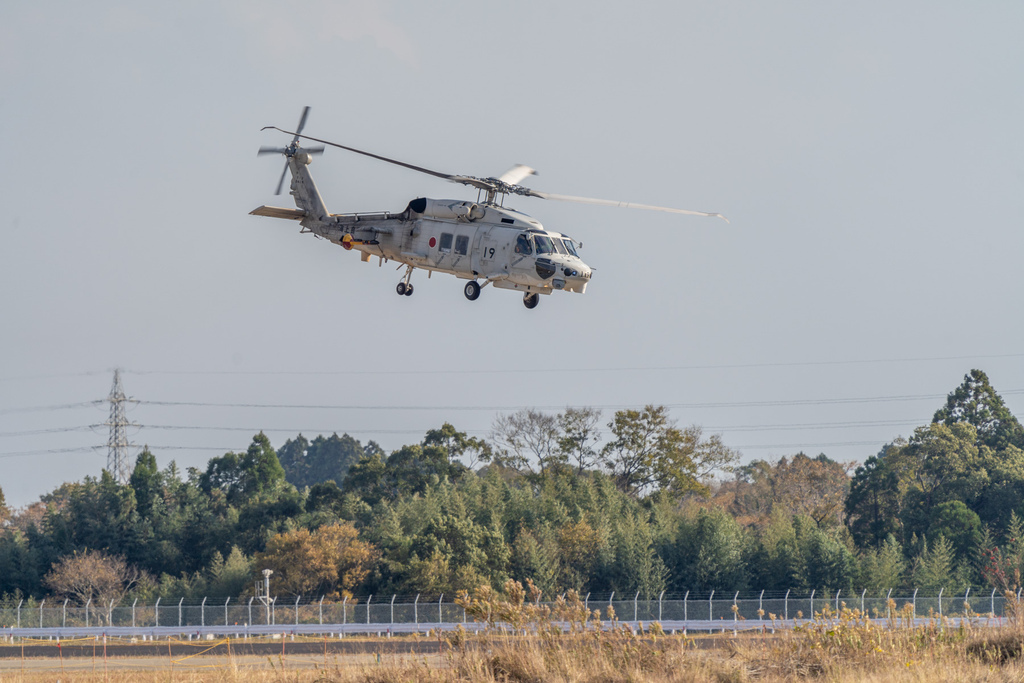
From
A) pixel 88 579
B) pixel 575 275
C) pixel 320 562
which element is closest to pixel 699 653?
pixel 575 275

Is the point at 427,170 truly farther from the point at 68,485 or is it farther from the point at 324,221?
the point at 68,485

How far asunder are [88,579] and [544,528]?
112 feet

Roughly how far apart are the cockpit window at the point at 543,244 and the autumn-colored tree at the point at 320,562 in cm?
4064

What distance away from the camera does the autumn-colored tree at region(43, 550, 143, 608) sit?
82500 millimetres

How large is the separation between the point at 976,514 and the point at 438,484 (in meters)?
39.1

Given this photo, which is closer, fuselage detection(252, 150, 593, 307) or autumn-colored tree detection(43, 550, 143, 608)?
fuselage detection(252, 150, 593, 307)

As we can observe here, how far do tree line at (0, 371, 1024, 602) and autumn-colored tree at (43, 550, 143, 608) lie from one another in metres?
0.14

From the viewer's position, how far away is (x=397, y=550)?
69.6 metres

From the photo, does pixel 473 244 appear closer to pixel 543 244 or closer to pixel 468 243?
Result: pixel 468 243

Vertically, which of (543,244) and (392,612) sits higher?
(543,244)

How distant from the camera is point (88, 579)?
8281cm

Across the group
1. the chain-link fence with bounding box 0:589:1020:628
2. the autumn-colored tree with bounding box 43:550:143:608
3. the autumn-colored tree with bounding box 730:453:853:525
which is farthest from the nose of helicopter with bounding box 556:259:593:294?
the autumn-colored tree with bounding box 730:453:853:525

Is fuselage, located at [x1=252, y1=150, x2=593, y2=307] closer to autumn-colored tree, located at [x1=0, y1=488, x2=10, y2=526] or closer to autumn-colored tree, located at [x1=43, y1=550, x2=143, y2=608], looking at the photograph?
autumn-colored tree, located at [x1=43, y1=550, x2=143, y2=608]

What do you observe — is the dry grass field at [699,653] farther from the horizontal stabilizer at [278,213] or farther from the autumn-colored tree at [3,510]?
the autumn-colored tree at [3,510]
